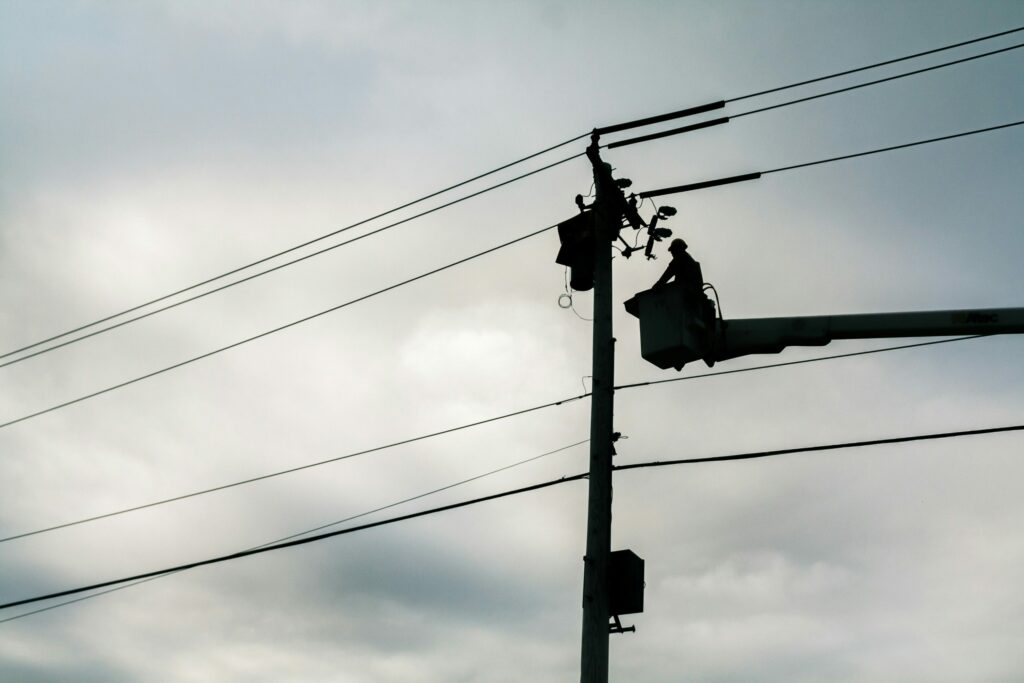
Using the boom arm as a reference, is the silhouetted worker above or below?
above

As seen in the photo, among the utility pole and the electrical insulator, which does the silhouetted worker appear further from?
the electrical insulator

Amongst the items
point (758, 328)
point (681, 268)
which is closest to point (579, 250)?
point (681, 268)

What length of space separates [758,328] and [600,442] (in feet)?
10.0

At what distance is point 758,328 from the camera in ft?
19.5

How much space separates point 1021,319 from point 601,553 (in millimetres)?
4254

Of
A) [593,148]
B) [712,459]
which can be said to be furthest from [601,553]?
[593,148]

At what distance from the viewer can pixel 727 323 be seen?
6004mm

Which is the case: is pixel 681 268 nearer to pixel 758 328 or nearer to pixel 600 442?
pixel 758 328

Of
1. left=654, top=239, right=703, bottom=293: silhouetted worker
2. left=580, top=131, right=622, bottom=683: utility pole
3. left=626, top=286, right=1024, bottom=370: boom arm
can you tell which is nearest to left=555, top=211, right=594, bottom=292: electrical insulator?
left=580, top=131, right=622, bottom=683: utility pole

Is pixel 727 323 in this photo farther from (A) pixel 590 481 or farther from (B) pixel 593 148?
(B) pixel 593 148

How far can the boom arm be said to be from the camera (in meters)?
5.59

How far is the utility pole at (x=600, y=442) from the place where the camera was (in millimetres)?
7930

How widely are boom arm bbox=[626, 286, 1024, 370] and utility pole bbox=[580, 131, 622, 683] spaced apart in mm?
2872

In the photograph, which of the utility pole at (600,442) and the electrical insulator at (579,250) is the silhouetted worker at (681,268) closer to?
the utility pole at (600,442)
